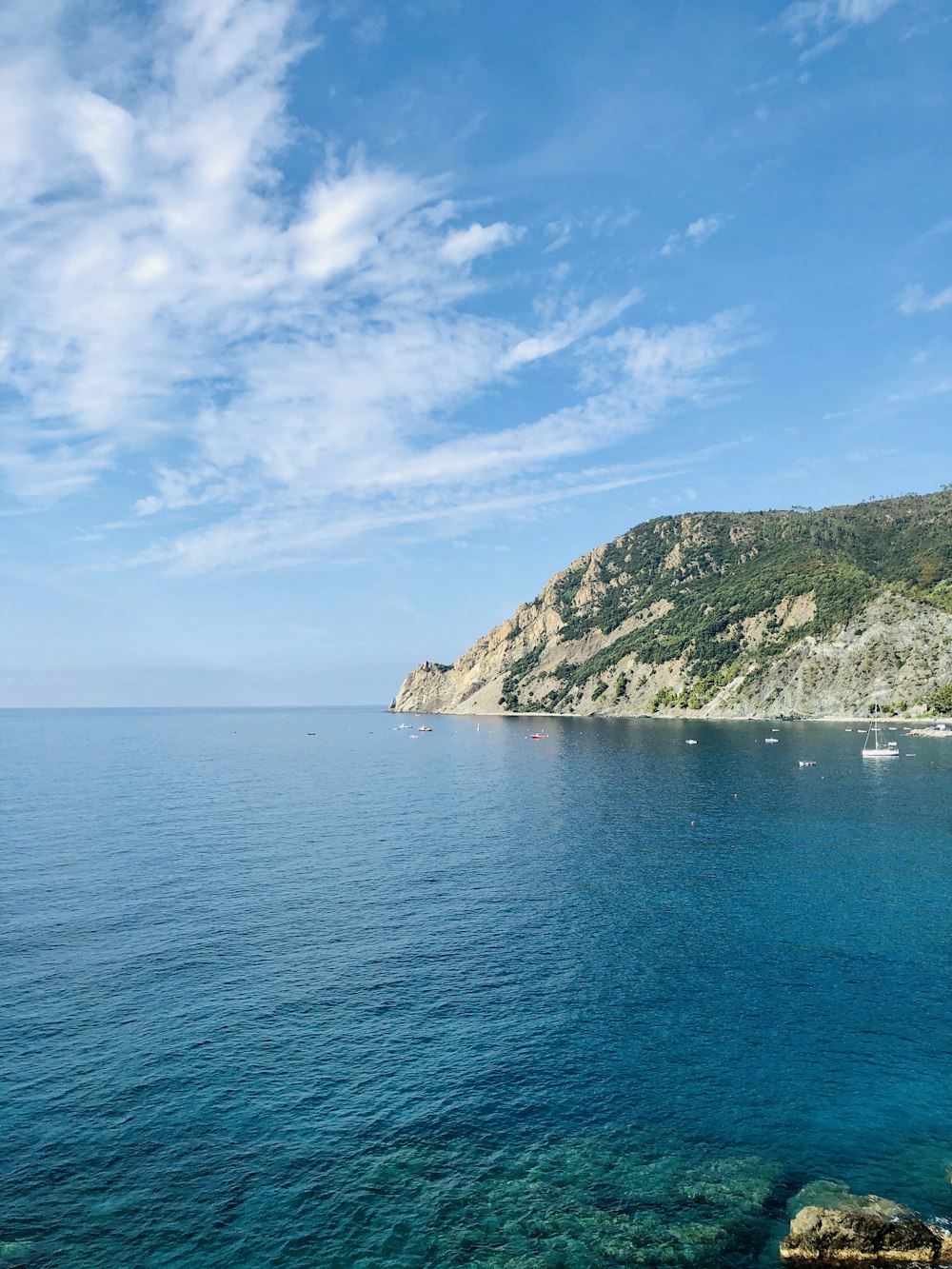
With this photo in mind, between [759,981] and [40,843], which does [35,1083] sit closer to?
[759,981]

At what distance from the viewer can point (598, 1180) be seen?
3288cm

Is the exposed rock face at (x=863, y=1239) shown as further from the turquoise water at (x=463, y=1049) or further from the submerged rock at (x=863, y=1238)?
the turquoise water at (x=463, y=1049)

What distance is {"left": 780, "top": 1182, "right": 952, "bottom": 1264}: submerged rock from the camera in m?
27.9

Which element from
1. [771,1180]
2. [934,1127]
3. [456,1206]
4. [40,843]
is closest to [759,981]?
[934,1127]

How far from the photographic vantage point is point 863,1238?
1110 inches

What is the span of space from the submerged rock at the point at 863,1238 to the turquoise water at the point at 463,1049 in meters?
1.63

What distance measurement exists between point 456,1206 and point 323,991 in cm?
2171

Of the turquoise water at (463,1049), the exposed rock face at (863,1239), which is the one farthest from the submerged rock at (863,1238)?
the turquoise water at (463,1049)

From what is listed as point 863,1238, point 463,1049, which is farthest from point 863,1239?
point 463,1049

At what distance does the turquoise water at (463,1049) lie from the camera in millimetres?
30828

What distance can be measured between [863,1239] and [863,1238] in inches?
2.3

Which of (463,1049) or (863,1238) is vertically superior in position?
(463,1049)

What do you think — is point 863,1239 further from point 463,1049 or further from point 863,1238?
point 463,1049

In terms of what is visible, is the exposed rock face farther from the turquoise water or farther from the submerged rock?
the turquoise water
